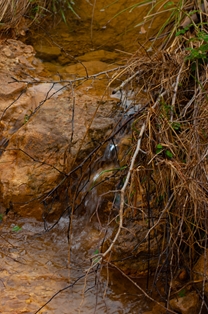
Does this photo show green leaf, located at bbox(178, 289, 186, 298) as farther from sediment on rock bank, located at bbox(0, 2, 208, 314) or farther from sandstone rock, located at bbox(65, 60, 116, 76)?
sandstone rock, located at bbox(65, 60, 116, 76)

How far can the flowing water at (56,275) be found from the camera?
2.49m

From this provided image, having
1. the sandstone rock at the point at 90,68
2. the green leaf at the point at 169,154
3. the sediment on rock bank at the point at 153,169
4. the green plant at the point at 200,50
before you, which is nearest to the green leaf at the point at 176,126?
the sediment on rock bank at the point at 153,169

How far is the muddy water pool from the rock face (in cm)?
19

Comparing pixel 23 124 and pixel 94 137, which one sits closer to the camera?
pixel 94 137

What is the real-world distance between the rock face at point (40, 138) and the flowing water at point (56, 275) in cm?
18

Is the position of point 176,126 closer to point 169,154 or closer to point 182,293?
point 169,154

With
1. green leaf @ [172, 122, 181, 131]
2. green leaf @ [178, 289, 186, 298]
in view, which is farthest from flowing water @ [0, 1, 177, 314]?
green leaf @ [172, 122, 181, 131]

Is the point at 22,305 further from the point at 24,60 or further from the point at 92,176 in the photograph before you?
the point at 24,60

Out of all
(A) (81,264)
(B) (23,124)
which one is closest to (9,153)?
(B) (23,124)

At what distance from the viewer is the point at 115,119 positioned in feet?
10.8

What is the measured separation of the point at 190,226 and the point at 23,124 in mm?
1476

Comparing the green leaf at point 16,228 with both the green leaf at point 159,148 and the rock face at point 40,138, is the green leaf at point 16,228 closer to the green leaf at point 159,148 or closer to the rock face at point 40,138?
the rock face at point 40,138

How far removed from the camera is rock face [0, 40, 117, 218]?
10.2ft

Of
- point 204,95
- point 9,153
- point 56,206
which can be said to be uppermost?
point 204,95
